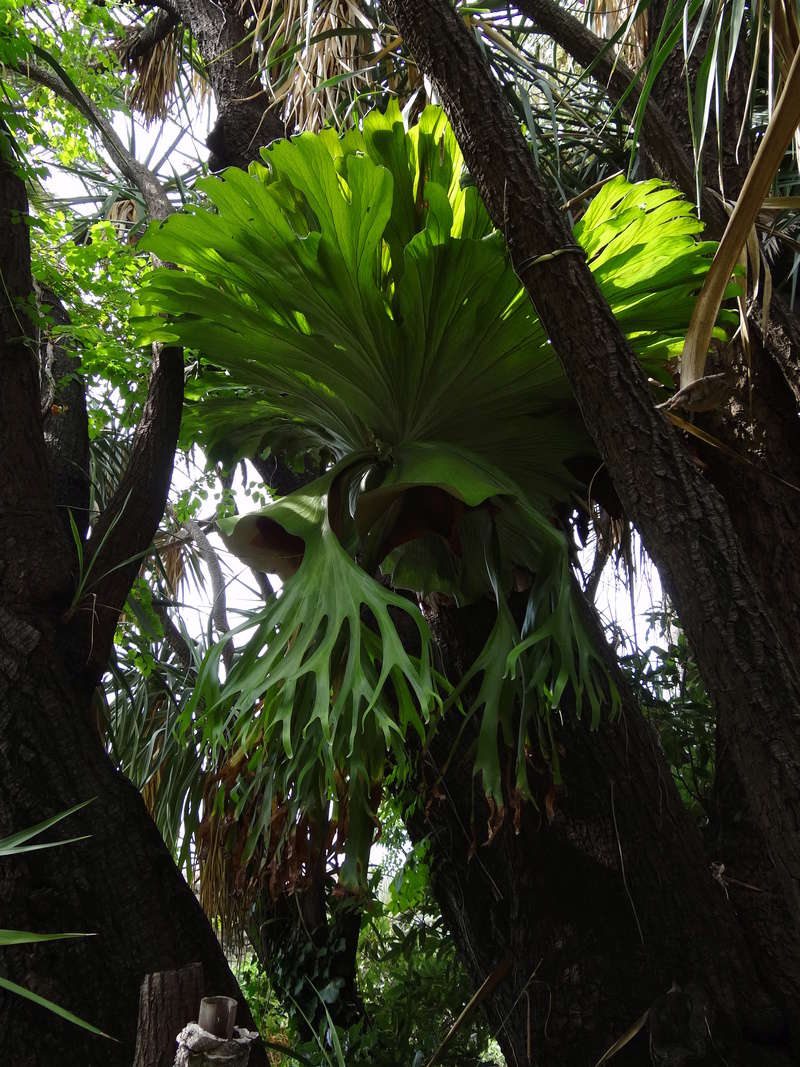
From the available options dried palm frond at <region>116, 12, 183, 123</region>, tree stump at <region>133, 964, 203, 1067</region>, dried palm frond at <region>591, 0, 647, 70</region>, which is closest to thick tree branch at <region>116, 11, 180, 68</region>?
dried palm frond at <region>116, 12, 183, 123</region>

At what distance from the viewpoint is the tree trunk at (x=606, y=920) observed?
158cm

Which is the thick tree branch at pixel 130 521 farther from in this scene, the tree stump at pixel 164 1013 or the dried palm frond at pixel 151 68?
the dried palm frond at pixel 151 68

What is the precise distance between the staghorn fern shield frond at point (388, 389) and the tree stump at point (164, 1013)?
1.68 ft

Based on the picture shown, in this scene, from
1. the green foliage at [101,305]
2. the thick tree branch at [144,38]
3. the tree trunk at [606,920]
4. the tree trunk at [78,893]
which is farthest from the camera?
the thick tree branch at [144,38]

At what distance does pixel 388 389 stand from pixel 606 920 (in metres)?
1.10

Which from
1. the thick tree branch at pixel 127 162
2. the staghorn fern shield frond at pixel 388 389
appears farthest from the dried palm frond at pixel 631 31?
the thick tree branch at pixel 127 162

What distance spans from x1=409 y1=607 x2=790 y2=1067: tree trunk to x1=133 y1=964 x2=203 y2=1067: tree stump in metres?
0.63

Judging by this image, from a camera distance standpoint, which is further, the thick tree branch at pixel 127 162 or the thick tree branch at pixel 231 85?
the thick tree branch at pixel 231 85

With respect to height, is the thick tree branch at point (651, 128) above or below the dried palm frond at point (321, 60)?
below

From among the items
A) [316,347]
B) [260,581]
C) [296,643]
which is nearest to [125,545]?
[296,643]

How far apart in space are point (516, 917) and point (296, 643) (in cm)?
71

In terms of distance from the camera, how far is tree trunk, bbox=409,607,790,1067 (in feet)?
5.17

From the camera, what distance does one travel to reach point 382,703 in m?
1.63

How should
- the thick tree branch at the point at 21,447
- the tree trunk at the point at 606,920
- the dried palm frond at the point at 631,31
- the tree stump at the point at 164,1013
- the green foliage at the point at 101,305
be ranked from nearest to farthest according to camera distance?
the tree stump at the point at 164,1013 → the tree trunk at the point at 606,920 → the thick tree branch at the point at 21,447 → the green foliage at the point at 101,305 → the dried palm frond at the point at 631,31
